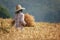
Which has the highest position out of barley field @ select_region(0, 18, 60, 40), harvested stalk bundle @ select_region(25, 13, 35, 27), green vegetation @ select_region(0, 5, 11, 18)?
green vegetation @ select_region(0, 5, 11, 18)

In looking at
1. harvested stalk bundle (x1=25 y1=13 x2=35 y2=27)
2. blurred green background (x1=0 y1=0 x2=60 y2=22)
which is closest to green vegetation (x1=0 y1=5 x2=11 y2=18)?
blurred green background (x1=0 y1=0 x2=60 y2=22)

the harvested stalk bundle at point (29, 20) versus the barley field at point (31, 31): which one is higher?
the harvested stalk bundle at point (29, 20)

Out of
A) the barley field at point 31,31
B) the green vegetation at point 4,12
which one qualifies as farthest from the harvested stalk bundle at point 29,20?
the green vegetation at point 4,12

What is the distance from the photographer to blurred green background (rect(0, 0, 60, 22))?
262 centimetres

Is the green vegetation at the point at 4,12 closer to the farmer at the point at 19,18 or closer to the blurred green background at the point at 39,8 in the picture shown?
the blurred green background at the point at 39,8

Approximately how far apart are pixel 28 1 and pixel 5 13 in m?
0.35

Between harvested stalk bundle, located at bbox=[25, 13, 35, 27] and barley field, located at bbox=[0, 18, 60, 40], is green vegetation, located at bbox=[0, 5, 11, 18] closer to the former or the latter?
barley field, located at bbox=[0, 18, 60, 40]

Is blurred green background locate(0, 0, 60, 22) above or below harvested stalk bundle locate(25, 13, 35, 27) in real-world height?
above

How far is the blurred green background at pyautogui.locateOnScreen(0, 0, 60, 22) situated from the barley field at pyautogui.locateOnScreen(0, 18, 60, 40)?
0.08 m

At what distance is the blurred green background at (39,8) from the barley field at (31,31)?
83mm

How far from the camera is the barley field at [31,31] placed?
2572mm

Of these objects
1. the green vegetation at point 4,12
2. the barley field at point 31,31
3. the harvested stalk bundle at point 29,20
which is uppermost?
the green vegetation at point 4,12

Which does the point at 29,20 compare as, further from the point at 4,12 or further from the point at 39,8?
the point at 4,12

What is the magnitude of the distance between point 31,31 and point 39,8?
0.33 meters
